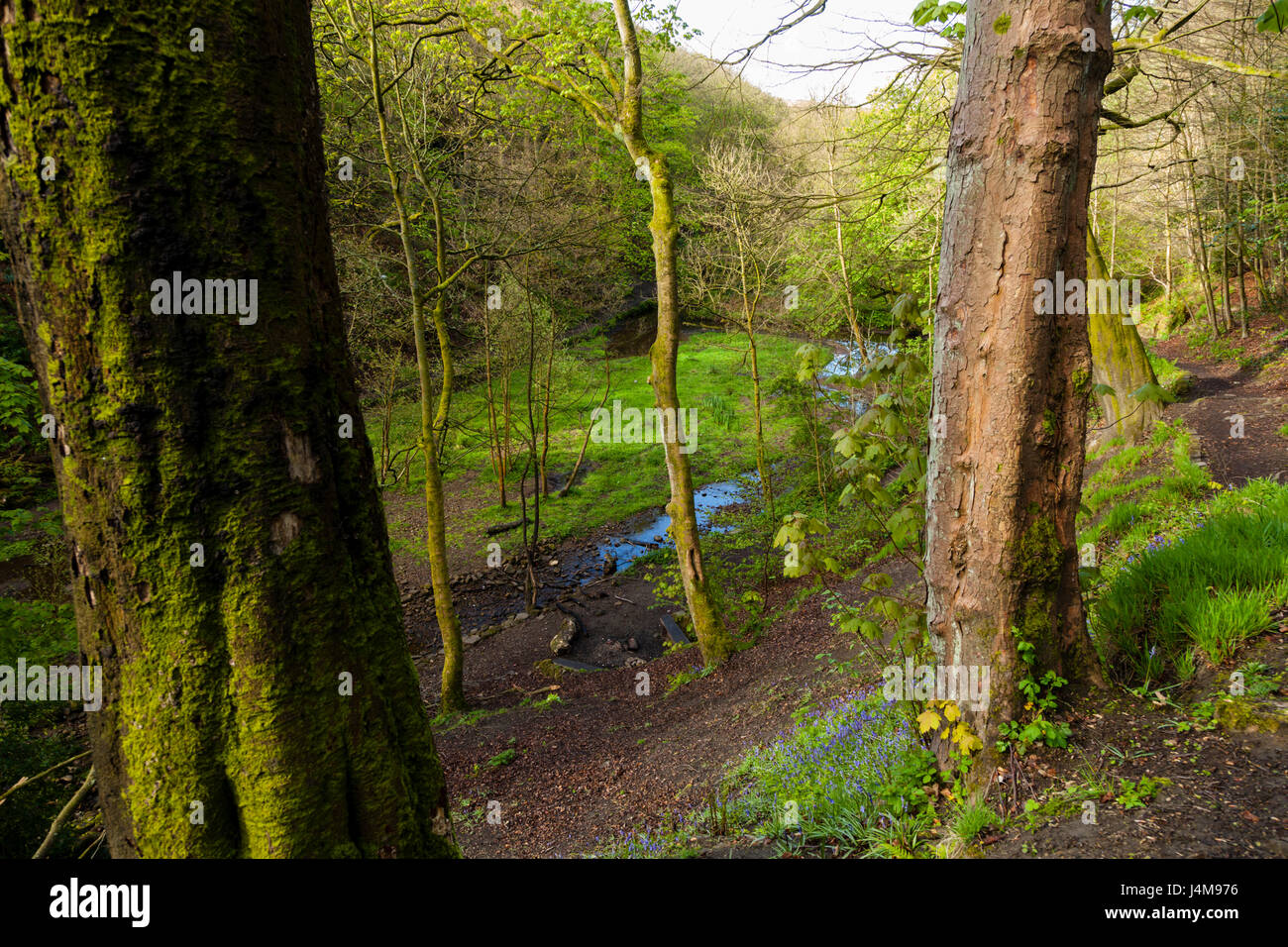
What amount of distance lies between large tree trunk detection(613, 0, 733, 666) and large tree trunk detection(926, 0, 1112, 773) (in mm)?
5044

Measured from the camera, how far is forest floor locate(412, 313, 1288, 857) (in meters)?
2.46

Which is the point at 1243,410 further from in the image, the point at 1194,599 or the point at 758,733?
the point at 758,733

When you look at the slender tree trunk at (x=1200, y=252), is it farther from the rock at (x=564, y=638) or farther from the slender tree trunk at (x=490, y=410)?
the rock at (x=564, y=638)

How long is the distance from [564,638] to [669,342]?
20.1ft

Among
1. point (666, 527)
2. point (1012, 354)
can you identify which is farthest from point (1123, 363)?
point (666, 527)

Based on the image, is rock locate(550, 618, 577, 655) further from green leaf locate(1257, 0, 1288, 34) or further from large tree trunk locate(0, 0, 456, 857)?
green leaf locate(1257, 0, 1288, 34)

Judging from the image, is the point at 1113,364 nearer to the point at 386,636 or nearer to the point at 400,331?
the point at 386,636

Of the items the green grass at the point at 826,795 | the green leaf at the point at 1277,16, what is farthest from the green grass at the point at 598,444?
the green leaf at the point at 1277,16

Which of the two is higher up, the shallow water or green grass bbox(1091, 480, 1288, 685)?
green grass bbox(1091, 480, 1288, 685)

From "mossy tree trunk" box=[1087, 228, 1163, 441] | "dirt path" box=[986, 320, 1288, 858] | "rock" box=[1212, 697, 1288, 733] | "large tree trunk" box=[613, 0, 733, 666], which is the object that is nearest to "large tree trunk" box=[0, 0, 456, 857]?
"dirt path" box=[986, 320, 1288, 858]

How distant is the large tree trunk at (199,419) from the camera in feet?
4.88

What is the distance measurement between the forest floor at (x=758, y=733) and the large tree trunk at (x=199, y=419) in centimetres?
237

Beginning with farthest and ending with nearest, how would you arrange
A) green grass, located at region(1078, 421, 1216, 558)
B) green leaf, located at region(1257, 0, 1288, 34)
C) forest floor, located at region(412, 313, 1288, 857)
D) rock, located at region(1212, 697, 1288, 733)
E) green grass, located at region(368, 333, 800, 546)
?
1. green grass, located at region(368, 333, 800, 546)
2. green grass, located at region(1078, 421, 1216, 558)
3. rock, located at region(1212, 697, 1288, 733)
4. forest floor, located at region(412, 313, 1288, 857)
5. green leaf, located at region(1257, 0, 1288, 34)

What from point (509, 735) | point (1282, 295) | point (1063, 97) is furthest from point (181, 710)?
point (1282, 295)
